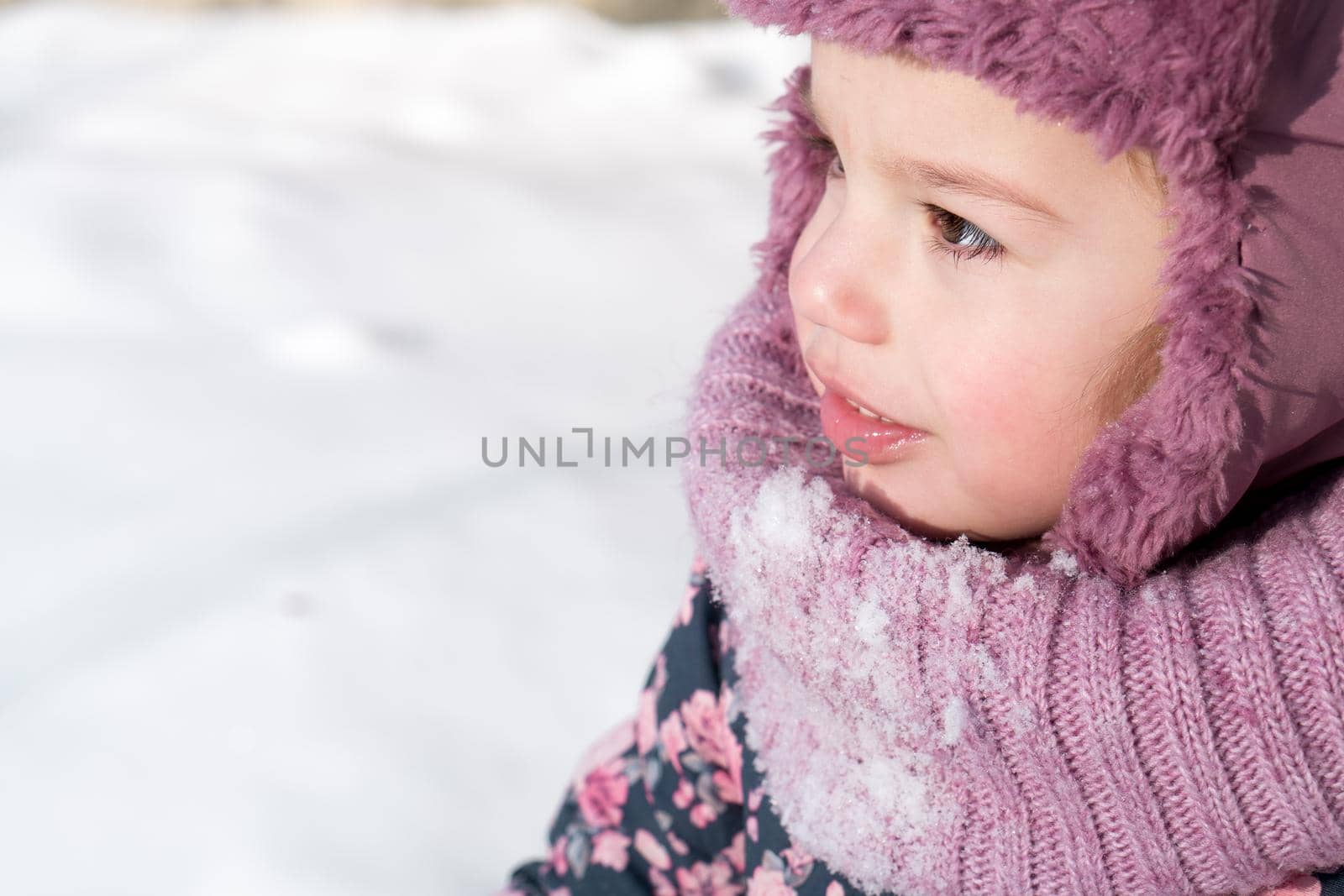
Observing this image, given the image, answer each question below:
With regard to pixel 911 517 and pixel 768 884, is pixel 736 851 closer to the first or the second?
pixel 768 884

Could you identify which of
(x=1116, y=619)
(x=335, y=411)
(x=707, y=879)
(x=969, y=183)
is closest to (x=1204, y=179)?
(x=969, y=183)

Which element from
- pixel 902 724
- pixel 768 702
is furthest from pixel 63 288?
pixel 902 724

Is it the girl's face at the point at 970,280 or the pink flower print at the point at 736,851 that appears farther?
the pink flower print at the point at 736,851

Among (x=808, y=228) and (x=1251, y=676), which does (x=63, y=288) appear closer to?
(x=808, y=228)

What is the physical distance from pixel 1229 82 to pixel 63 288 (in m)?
1.55

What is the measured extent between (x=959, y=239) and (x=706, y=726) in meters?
0.40

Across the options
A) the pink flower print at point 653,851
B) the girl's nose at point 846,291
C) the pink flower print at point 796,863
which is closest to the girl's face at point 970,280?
the girl's nose at point 846,291

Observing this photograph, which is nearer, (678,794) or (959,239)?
(959,239)

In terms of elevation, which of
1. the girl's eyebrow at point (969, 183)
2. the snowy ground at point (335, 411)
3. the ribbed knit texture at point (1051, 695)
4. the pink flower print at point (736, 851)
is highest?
the girl's eyebrow at point (969, 183)

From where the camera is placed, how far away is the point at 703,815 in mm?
870

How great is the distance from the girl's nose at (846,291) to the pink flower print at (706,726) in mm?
315

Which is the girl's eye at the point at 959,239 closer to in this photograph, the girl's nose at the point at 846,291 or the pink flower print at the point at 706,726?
the girl's nose at the point at 846,291

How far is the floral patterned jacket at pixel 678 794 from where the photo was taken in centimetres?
87

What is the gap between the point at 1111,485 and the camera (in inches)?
24.3
